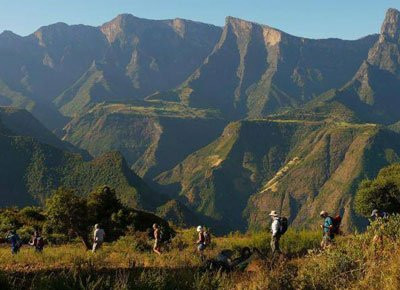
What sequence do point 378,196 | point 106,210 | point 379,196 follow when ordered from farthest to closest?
point 378,196 < point 379,196 < point 106,210

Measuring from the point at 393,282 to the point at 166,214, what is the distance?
166 metres

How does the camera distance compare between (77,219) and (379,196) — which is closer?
(77,219)

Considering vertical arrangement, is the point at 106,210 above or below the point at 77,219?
below

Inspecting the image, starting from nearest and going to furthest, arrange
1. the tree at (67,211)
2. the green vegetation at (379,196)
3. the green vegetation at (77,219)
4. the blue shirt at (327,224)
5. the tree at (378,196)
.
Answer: the blue shirt at (327,224), the tree at (67,211), the green vegetation at (77,219), the green vegetation at (379,196), the tree at (378,196)

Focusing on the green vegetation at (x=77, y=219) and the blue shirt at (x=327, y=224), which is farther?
the green vegetation at (x=77, y=219)

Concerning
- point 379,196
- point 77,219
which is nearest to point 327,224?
point 77,219

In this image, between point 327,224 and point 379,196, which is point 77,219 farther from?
point 379,196

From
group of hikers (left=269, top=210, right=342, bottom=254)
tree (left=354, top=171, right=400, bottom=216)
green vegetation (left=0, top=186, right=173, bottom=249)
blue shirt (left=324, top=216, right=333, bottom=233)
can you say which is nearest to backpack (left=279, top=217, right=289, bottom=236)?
group of hikers (left=269, top=210, right=342, bottom=254)

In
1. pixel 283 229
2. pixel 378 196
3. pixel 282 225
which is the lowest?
pixel 378 196

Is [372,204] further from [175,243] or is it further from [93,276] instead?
[93,276]

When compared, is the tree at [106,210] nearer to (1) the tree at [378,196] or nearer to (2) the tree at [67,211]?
(2) the tree at [67,211]

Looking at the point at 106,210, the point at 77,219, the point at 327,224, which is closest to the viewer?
the point at 327,224

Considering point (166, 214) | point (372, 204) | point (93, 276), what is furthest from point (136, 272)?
point (166, 214)

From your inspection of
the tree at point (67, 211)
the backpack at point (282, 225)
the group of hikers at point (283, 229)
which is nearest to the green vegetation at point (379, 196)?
the tree at point (67, 211)
